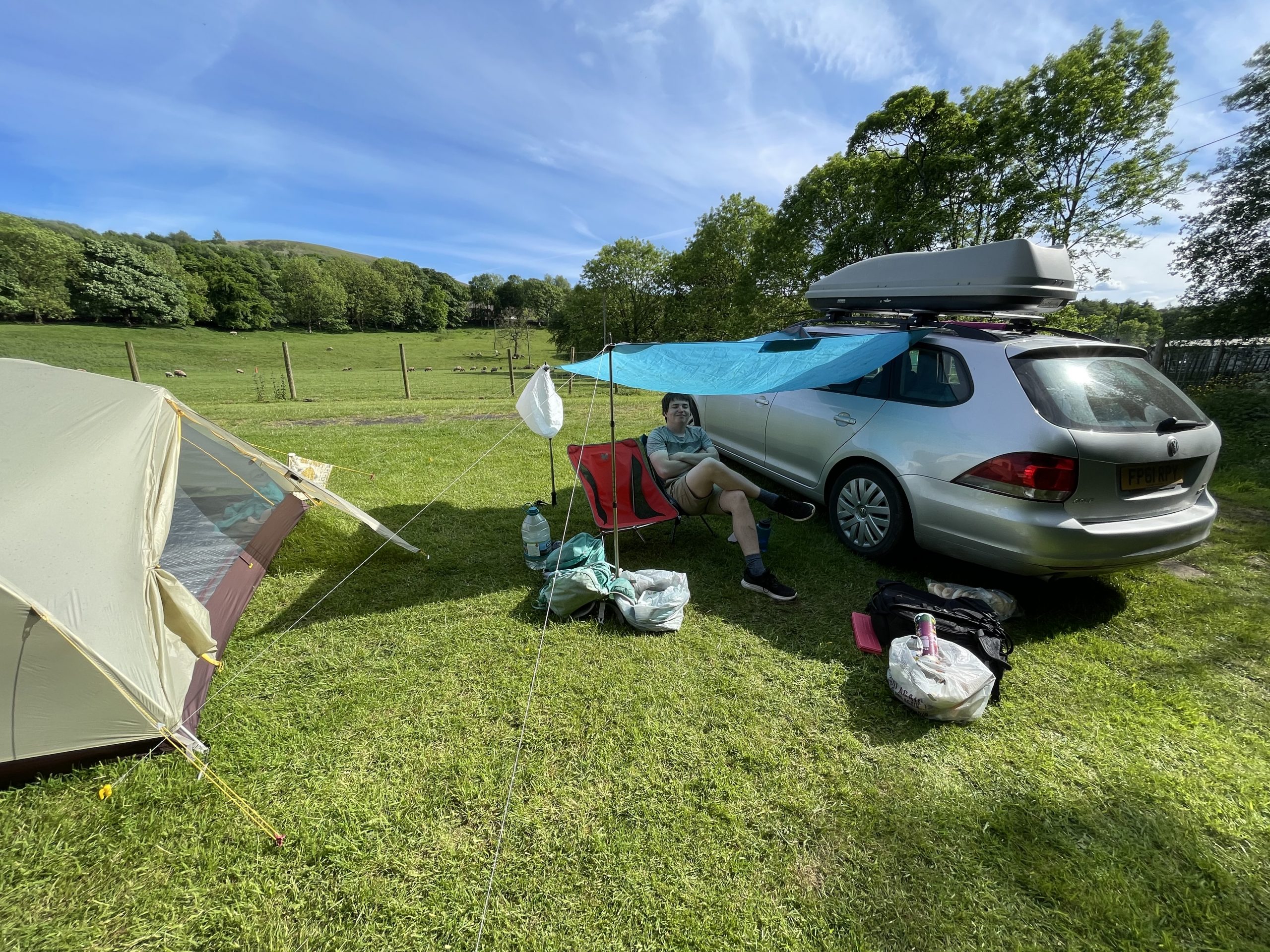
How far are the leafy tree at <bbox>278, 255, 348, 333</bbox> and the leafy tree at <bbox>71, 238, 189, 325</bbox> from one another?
33.3 ft

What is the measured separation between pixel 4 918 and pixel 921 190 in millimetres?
19590

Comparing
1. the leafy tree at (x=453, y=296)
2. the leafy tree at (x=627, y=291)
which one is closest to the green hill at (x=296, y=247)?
the leafy tree at (x=453, y=296)

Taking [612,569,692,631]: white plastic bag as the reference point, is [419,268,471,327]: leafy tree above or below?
above

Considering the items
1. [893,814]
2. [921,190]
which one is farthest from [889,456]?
[921,190]

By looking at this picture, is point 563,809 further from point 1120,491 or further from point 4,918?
point 1120,491

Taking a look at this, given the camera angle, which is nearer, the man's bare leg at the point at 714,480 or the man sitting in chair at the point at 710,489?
the man sitting in chair at the point at 710,489

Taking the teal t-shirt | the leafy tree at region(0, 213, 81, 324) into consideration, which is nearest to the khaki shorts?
the teal t-shirt

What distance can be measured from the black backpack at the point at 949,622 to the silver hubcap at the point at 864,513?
77 cm

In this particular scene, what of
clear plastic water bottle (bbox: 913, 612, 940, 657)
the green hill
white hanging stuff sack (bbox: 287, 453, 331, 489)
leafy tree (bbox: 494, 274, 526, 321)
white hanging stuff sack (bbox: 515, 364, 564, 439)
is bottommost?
clear plastic water bottle (bbox: 913, 612, 940, 657)

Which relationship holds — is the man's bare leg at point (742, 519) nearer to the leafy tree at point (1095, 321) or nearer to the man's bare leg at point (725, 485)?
the man's bare leg at point (725, 485)

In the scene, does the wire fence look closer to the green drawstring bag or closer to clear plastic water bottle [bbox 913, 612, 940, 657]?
clear plastic water bottle [bbox 913, 612, 940, 657]

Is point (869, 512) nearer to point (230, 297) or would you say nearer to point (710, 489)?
point (710, 489)

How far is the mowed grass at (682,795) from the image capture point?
163 cm

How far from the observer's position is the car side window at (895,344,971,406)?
3.36 meters
